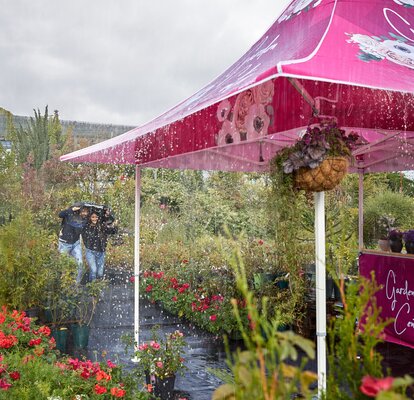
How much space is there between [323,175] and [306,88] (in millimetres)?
696

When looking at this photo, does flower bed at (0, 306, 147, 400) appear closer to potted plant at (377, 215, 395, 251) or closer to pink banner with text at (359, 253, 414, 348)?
pink banner with text at (359, 253, 414, 348)

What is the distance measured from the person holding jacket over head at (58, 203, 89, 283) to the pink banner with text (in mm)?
3915

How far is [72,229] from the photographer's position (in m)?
7.20

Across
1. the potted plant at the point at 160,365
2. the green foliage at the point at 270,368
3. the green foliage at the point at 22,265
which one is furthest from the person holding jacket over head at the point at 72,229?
the green foliage at the point at 270,368

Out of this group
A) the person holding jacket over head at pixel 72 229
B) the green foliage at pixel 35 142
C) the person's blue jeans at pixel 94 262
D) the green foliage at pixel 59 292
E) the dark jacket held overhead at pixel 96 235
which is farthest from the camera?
the green foliage at pixel 35 142

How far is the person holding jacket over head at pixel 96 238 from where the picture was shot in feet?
24.1

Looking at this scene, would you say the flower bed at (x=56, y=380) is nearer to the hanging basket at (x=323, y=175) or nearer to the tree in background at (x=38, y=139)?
the hanging basket at (x=323, y=175)

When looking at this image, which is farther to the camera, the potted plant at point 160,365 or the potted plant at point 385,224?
the potted plant at point 385,224

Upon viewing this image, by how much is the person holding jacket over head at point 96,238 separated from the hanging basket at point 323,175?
506 cm

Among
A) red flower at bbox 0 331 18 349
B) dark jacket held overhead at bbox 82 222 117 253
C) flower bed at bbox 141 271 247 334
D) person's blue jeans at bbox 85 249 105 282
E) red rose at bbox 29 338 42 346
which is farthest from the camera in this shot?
person's blue jeans at bbox 85 249 105 282

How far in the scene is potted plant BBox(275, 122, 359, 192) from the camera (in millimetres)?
2668

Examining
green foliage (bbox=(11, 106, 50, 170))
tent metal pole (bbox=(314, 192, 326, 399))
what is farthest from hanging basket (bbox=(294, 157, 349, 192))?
green foliage (bbox=(11, 106, 50, 170))

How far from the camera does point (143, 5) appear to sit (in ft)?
26.5

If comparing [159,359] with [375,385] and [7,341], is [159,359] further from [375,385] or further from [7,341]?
[375,385]
